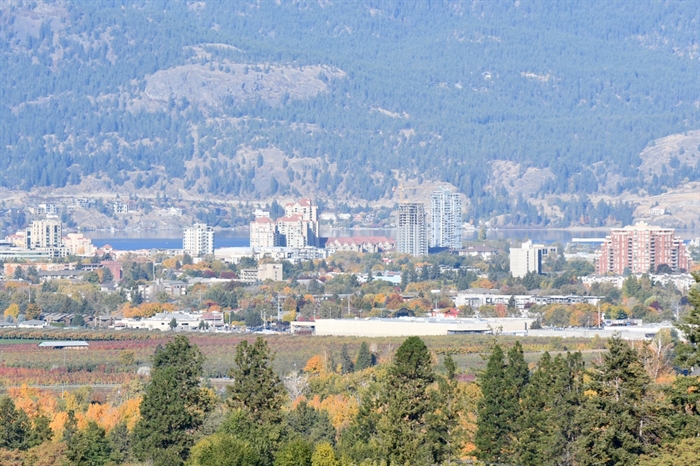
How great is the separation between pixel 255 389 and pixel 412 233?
343 ft

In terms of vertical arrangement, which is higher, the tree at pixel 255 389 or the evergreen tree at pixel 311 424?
the tree at pixel 255 389

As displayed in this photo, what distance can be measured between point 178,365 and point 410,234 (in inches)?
4047

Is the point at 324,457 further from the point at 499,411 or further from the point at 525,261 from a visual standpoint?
the point at 525,261

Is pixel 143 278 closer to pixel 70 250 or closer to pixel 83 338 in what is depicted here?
pixel 70 250

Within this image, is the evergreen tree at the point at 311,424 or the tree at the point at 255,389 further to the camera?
the evergreen tree at the point at 311,424

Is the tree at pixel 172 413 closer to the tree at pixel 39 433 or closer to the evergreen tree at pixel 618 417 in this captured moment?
the tree at pixel 39 433

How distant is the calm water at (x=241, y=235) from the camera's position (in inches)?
6452

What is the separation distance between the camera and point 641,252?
4535 inches

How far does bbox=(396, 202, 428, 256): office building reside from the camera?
137 meters

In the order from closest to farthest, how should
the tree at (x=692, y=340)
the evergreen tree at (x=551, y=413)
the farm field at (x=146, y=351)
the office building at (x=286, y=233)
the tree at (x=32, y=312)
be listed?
the tree at (x=692, y=340) < the evergreen tree at (x=551, y=413) < the farm field at (x=146, y=351) < the tree at (x=32, y=312) < the office building at (x=286, y=233)

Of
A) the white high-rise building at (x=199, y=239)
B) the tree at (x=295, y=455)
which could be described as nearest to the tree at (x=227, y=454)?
the tree at (x=295, y=455)

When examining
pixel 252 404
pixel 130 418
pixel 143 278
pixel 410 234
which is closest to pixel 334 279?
pixel 143 278

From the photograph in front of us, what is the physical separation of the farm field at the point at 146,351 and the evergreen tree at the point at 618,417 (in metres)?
21.0

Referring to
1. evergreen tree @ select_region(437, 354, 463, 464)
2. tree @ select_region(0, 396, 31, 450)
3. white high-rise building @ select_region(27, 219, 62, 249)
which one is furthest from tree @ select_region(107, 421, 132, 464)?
white high-rise building @ select_region(27, 219, 62, 249)
